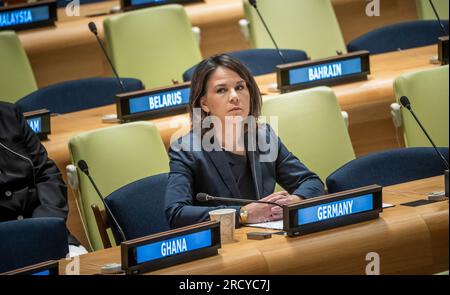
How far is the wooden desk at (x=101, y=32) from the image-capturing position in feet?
17.3

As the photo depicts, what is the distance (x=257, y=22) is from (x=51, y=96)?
1.26 meters

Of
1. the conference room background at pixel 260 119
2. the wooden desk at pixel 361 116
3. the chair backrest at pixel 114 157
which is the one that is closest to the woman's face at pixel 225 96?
the conference room background at pixel 260 119

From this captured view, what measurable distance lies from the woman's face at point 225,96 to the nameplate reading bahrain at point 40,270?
3.38ft

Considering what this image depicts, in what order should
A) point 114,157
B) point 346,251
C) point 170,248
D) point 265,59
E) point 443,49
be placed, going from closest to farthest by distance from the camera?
point 170,248
point 346,251
point 114,157
point 443,49
point 265,59

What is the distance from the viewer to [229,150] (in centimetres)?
341

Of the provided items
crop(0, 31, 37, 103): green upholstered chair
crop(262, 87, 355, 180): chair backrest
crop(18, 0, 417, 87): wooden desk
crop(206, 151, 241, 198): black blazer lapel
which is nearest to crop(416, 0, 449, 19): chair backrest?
crop(18, 0, 417, 87): wooden desk

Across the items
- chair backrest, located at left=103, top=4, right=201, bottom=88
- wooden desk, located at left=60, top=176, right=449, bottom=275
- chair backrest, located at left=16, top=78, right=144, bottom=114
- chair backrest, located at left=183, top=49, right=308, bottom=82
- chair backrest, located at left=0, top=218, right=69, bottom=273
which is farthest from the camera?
chair backrest, located at left=103, top=4, right=201, bottom=88

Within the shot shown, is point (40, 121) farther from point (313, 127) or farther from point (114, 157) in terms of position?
Result: point (313, 127)

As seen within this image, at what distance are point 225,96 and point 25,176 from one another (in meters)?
0.73

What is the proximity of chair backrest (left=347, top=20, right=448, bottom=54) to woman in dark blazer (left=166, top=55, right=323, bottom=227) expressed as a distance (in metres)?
1.65

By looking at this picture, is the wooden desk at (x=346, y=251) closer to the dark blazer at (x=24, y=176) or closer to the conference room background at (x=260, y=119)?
the conference room background at (x=260, y=119)

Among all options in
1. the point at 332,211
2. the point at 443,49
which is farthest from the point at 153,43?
the point at 332,211

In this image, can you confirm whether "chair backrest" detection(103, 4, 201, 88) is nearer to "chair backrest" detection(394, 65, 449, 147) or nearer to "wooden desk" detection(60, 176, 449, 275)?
"chair backrest" detection(394, 65, 449, 147)

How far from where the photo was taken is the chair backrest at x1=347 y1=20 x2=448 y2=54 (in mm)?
5027
